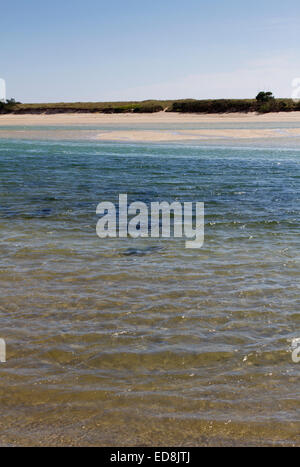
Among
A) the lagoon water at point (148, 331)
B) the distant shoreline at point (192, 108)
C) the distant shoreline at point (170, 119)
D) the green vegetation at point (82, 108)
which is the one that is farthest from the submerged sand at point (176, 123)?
the lagoon water at point (148, 331)

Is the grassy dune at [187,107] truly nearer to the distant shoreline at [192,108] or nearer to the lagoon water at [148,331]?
the distant shoreline at [192,108]

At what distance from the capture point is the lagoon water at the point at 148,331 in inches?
155

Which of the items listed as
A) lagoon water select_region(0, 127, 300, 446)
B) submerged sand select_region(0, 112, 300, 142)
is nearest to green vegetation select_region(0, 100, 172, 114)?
submerged sand select_region(0, 112, 300, 142)

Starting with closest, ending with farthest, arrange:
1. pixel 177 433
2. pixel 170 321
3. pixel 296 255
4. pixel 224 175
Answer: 1. pixel 177 433
2. pixel 170 321
3. pixel 296 255
4. pixel 224 175

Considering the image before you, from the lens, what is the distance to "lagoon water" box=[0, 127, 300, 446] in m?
A: 3.94

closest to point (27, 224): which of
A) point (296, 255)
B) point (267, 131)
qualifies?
point (296, 255)


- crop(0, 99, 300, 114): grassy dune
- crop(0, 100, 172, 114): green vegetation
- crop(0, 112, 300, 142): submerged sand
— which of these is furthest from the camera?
crop(0, 100, 172, 114): green vegetation

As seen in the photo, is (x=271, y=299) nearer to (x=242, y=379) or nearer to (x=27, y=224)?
(x=242, y=379)

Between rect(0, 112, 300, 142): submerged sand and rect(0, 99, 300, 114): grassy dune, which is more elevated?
rect(0, 99, 300, 114): grassy dune

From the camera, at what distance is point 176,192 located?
1573 cm

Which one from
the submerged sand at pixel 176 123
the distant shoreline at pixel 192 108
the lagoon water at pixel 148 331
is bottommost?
the lagoon water at pixel 148 331

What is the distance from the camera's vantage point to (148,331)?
18.4 ft

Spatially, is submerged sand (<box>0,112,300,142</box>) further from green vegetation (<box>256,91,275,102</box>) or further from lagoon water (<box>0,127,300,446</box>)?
lagoon water (<box>0,127,300,446</box>)

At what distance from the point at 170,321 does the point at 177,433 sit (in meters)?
2.10
